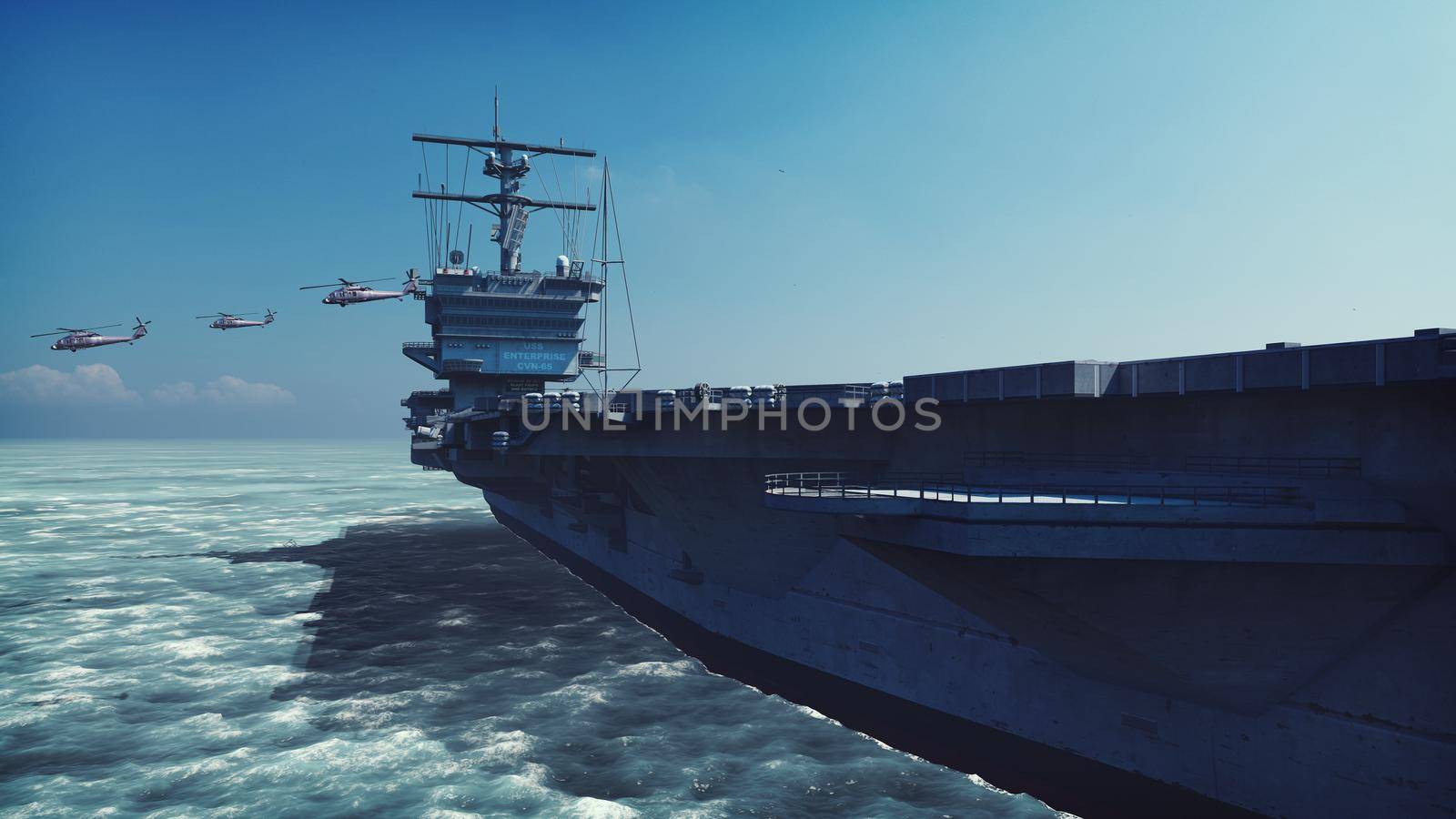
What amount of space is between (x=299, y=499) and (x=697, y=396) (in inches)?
2965

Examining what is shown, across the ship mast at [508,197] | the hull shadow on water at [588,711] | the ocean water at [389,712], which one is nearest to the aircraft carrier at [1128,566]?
the hull shadow on water at [588,711]

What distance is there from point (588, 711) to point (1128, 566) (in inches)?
518

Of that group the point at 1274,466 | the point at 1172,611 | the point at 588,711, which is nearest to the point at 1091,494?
the point at 1172,611

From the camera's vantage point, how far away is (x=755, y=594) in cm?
2395

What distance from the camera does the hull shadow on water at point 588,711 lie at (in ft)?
50.7

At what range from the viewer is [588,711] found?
774 inches

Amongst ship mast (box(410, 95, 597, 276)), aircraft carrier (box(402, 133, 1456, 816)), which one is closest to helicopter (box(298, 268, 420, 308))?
ship mast (box(410, 95, 597, 276))

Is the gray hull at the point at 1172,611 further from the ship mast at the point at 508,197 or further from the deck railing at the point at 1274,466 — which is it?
the ship mast at the point at 508,197

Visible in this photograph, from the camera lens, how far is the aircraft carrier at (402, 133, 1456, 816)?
39.4 ft

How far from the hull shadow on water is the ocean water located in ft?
0.25

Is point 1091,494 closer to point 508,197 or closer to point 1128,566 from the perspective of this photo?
point 1128,566

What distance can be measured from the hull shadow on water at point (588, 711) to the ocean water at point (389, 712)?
8 cm

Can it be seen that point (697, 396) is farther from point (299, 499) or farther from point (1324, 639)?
point (299, 499)

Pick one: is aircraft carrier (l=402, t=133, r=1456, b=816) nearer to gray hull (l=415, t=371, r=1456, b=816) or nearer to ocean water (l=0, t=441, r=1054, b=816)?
gray hull (l=415, t=371, r=1456, b=816)
